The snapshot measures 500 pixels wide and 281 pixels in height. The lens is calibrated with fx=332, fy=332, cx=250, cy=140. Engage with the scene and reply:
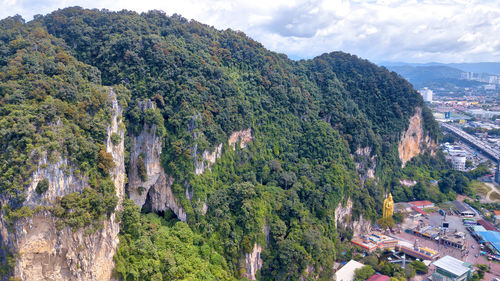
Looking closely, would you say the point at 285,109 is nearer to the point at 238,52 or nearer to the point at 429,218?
the point at 238,52

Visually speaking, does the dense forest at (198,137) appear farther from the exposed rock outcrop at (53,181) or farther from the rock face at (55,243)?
the rock face at (55,243)

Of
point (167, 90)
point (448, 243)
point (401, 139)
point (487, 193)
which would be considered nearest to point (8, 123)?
point (167, 90)

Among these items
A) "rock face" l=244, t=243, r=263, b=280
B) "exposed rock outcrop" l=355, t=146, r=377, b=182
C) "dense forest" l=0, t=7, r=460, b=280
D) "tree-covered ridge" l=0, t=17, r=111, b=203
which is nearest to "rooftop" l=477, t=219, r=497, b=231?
"dense forest" l=0, t=7, r=460, b=280

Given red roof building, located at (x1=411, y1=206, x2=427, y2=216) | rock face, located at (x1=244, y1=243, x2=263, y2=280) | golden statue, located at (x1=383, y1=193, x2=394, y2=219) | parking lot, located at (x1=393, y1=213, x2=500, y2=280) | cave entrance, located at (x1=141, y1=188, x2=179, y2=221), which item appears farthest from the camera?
red roof building, located at (x1=411, y1=206, x2=427, y2=216)

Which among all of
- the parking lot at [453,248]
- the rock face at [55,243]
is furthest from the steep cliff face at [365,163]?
the rock face at [55,243]

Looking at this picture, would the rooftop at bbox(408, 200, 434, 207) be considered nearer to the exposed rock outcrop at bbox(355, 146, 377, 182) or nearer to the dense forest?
the dense forest

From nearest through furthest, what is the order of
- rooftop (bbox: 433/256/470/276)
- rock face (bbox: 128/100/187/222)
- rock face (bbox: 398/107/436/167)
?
rock face (bbox: 128/100/187/222) → rooftop (bbox: 433/256/470/276) → rock face (bbox: 398/107/436/167)

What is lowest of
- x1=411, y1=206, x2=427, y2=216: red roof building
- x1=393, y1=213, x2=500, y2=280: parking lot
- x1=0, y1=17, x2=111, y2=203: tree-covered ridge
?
x1=393, y1=213, x2=500, y2=280: parking lot
